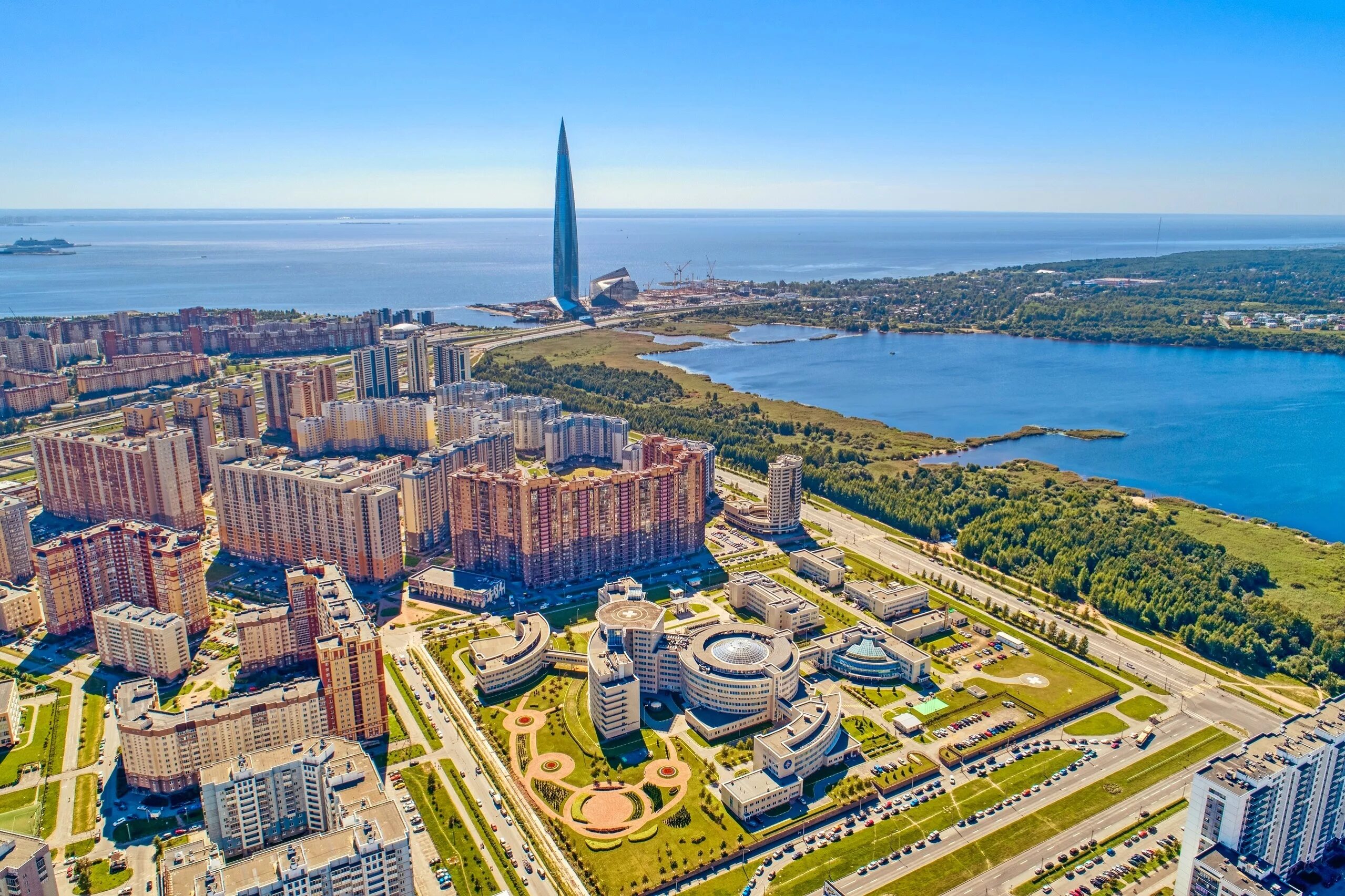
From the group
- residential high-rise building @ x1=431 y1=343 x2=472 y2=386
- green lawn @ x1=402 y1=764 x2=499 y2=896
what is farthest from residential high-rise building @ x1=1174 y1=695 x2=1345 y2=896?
residential high-rise building @ x1=431 y1=343 x2=472 y2=386

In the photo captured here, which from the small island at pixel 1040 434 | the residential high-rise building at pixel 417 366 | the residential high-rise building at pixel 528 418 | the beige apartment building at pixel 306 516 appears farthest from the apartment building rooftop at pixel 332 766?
the residential high-rise building at pixel 417 366

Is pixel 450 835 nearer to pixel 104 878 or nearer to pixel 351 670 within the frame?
pixel 351 670

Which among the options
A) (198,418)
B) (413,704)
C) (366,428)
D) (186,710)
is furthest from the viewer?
(366,428)

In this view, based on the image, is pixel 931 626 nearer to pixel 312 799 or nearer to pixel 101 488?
pixel 312 799

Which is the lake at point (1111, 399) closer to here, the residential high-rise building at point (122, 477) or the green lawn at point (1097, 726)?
the green lawn at point (1097, 726)

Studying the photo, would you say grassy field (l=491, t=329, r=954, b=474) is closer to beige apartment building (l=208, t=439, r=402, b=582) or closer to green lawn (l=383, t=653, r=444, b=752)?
beige apartment building (l=208, t=439, r=402, b=582)

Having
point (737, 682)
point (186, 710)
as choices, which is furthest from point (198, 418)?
point (737, 682)
